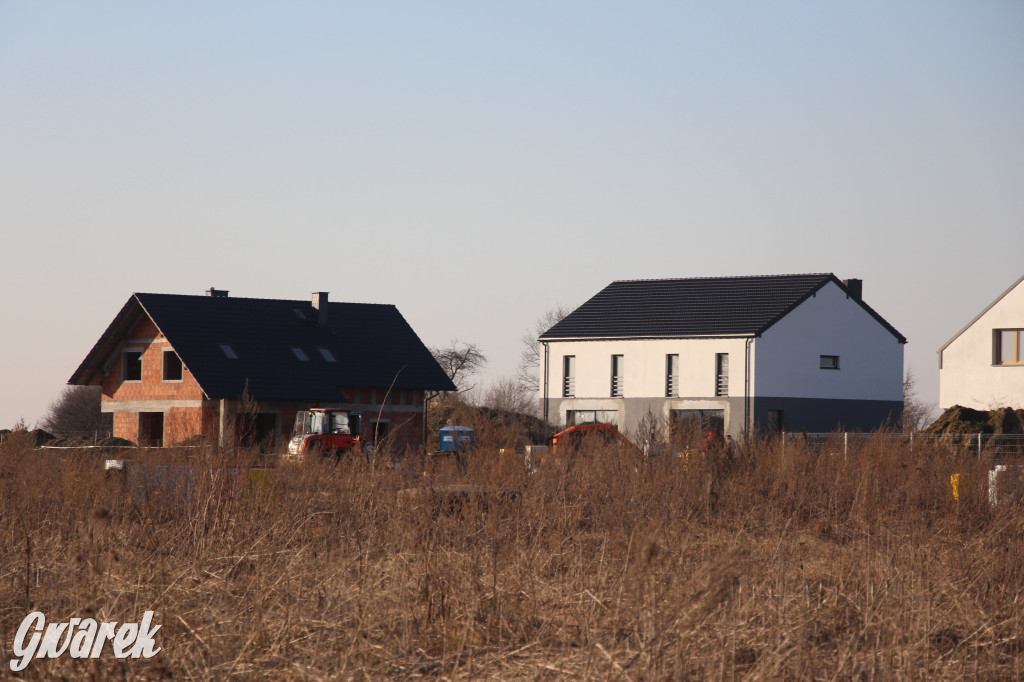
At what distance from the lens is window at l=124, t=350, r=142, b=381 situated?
40.1 metres

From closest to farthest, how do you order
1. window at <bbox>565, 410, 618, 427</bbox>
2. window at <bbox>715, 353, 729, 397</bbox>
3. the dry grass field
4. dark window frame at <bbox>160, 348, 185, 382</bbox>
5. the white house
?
the dry grass field
dark window frame at <bbox>160, 348, 185, 382</bbox>
the white house
window at <bbox>715, 353, 729, 397</bbox>
window at <bbox>565, 410, 618, 427</bbox>

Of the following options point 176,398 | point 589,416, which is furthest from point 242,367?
point 589,416

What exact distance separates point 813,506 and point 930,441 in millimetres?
5123

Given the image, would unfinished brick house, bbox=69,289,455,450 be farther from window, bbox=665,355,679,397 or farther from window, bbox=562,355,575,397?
window, bbox=665,355,679,397

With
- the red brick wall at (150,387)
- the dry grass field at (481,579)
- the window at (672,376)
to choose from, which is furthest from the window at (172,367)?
the dry grass field at (481,579)

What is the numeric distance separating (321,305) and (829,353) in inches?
833

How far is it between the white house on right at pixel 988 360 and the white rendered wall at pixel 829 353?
13.9 feet

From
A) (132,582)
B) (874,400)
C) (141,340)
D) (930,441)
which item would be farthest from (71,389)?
(132,582)

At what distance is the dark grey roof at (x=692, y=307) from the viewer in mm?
45906

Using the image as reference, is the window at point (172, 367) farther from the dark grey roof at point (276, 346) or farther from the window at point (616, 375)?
the window at point (616, 375)

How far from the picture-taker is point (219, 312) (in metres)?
40.2

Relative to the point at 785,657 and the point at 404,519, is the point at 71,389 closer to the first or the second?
the point at 404,519

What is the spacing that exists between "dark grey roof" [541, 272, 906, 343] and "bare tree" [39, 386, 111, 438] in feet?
82.7

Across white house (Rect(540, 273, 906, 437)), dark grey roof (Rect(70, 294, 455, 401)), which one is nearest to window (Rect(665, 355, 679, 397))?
white house (Rect(540, 273, 906, 437))
